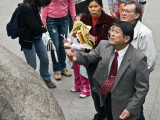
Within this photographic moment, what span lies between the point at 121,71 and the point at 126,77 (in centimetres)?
9

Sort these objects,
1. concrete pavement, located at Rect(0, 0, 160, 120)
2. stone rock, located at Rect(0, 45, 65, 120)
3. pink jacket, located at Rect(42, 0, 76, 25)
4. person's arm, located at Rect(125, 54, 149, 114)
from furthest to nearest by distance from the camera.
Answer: pink jacket, located at Rect(42, 0, 76, 25) < concrete pavement, located at Rect(0, 0, 160, 120) < person's arm, located at Rect(125, 54, 149, 114) < stone rock, located at Rect(0, 45, 65, 120)

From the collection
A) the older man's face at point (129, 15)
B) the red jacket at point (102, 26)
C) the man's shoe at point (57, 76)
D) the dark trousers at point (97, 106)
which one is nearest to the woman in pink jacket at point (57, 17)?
the man's shoe at point (57, 76)

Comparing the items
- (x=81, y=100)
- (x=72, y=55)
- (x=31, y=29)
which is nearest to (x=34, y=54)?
(x=31, y=29)

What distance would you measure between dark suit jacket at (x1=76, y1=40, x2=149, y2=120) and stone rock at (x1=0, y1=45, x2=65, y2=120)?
669 mm

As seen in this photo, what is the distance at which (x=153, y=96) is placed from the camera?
579 centimetres

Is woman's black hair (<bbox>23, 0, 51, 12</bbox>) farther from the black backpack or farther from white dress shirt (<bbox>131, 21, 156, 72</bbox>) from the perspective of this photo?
white dress shirt (<bbox>131, 21, 156, 72</bbox>)

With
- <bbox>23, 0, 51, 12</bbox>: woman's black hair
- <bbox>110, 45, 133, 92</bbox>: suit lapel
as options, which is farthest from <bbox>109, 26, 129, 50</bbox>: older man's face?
<bbox>23, 0, 51, 12</bbox>: woman's black hair

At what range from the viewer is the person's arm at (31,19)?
5266 mm

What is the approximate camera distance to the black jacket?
5.28 meters

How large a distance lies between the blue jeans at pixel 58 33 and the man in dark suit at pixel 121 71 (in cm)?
230

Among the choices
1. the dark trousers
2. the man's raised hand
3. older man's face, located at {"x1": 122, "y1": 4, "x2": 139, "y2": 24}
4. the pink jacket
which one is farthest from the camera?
the pink jacket

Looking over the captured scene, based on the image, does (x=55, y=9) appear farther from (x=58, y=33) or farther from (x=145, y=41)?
(x=145, y=41)

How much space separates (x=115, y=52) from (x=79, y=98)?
219 centimetres

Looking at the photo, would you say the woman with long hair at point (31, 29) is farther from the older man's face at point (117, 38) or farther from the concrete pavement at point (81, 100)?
the older man's face at point (117, 38)
